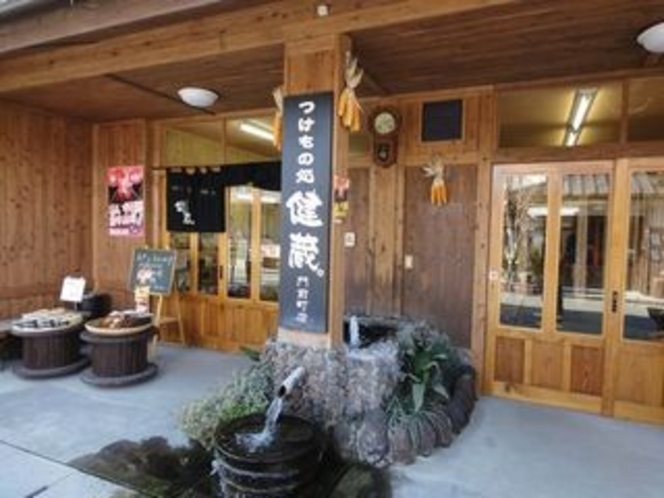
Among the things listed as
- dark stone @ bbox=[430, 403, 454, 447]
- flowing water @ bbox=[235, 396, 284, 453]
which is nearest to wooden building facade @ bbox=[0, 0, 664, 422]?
flowing water @ bbox=[235, 396, 284, 453]

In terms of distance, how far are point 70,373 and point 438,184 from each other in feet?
14.8

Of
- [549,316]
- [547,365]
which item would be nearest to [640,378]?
[547,365]

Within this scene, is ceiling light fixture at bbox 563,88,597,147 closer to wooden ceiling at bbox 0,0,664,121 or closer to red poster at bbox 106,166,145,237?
wooden ceiling at bbox 0,0,664,121

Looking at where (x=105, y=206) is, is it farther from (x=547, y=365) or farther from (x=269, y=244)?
(x=547, y=365)

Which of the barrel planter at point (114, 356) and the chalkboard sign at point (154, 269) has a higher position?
the chalkboard sign at point (154, 269)

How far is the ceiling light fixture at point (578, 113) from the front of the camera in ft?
14.3

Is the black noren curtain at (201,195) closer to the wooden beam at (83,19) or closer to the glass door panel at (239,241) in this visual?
the glass door panel at (239,241)

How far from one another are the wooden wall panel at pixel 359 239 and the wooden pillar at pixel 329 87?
1736 millimetres

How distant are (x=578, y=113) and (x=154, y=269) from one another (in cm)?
520

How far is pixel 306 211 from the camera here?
3383mm

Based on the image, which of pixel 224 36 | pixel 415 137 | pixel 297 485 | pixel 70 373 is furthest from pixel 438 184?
pixel 70 373

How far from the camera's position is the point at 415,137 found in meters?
4.93

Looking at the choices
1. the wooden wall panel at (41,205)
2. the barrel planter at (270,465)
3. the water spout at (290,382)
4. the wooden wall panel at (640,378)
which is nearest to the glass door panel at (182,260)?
the wooden wall panel at (41,205)

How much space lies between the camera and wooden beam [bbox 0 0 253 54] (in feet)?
11.3
